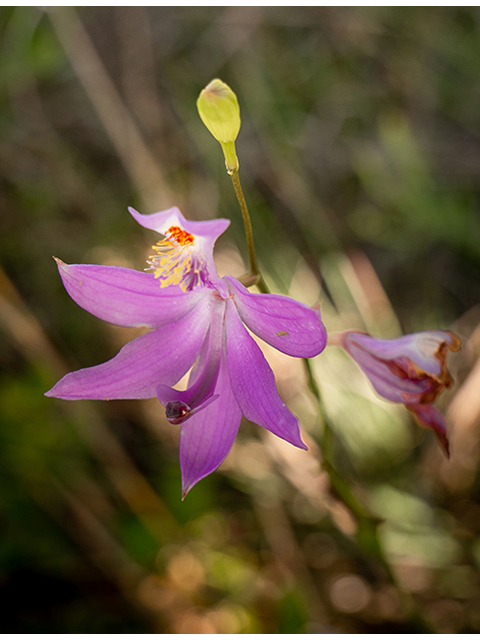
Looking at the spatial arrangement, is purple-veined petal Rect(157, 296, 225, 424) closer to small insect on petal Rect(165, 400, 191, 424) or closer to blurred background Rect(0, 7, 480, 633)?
small insect on petal Rect(165, 400, 191, 424)

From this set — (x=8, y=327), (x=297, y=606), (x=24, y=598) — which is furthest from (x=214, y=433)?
(x=24, y=598)

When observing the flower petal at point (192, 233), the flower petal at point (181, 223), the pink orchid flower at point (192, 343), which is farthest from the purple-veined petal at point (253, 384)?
the flower petal at point (181, 223)

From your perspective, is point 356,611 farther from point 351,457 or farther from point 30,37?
point 30,37

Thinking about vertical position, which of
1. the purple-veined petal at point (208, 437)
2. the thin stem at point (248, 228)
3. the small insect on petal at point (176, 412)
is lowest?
the purple-veined petal at point (208, 437)

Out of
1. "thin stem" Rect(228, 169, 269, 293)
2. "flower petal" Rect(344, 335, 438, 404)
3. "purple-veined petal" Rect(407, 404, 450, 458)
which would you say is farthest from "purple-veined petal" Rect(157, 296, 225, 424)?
"purple-veined petal" Rect(407, 404, 450, 458)

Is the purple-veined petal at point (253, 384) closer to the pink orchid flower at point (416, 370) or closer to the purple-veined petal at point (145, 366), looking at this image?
the purple-veined petal at point (145, 366)

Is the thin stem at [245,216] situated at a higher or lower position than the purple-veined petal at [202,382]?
higher

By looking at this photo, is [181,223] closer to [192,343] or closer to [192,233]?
[192,233]

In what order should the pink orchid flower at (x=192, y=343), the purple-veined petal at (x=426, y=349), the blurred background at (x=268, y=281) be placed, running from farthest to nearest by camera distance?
the blurred background at (x=268, y=281) < the purple-veined petal at (x=426, y=349) < the pink orchid flower at (x=192, y=343)
